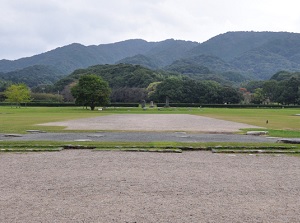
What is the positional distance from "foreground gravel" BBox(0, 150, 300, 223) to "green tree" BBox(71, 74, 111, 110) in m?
54.9

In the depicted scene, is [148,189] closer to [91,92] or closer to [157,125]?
[157,125]

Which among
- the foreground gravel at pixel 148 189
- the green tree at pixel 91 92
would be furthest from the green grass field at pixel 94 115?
the green tree at pixel 91 92

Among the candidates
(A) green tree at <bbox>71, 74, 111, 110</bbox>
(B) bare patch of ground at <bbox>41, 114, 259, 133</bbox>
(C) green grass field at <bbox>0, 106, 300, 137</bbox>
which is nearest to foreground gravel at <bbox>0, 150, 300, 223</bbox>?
(C) green grass field at <bbox>0, 106, 300, 137</bbox>

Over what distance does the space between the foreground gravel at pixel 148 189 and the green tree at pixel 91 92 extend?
180 ft

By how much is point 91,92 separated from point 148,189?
196 feet

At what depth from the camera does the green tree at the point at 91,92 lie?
217 feet

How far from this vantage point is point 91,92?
6588 cm

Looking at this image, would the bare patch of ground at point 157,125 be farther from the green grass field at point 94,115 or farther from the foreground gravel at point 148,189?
the foreground gravel at point 148,189

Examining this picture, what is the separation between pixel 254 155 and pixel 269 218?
7.19 metres

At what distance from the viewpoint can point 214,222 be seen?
217 inches

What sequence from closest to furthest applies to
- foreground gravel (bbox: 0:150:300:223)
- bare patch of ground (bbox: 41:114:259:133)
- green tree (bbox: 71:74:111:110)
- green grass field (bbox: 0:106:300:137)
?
1. foreground gravel (bbox: 0:150:300:223)
2. green grass field (bbox: 0:106:300:137)
3. bare patch of ground (bbox: 41:114:259:133)
4. green tree (bbox: 71:74:111:110)

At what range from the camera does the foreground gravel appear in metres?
5.84

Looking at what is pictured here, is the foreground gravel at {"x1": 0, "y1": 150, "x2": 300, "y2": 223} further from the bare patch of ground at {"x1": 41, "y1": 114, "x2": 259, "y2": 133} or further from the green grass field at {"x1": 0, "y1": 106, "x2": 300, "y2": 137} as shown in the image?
the bare patch of ground at {"x1": 41, "y1": 114, "x2": 259, "y2": 133}

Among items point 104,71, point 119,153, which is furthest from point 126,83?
point 119,153
